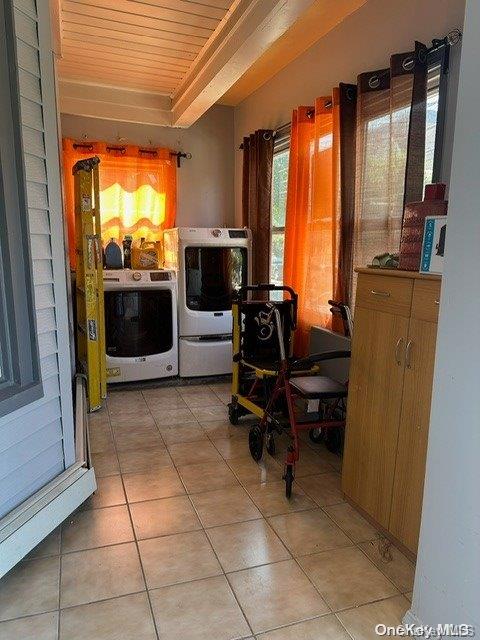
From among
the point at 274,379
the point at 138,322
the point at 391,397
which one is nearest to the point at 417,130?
the point at 391,397

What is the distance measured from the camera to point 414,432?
1720mm

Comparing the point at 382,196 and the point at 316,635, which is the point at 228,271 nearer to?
the point at 382,196

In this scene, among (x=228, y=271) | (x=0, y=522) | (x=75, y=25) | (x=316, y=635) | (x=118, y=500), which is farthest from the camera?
(x=228, y=271)

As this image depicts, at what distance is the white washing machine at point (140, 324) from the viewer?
12.1 feet

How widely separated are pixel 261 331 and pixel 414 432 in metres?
1.47

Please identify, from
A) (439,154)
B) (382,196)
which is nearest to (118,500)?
(382,196)

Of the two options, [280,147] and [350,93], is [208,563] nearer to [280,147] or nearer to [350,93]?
[350,93]

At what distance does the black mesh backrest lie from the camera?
9.71 feet

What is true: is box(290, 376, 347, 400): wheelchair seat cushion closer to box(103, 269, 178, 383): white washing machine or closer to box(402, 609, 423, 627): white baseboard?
box(402, 609, 423, 627): white baseboard

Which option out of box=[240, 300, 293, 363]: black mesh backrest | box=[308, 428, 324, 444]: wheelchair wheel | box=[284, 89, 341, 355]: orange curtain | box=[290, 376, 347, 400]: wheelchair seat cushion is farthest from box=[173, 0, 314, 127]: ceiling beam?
box=[308, 428, 324, 444]: wheelchair wheel

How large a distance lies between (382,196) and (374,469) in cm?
149

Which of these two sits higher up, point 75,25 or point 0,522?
point 75,25

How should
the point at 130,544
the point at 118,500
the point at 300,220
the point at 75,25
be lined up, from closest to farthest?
the point at 130,544, the point at 118,500, the point at 75,25, the point at 300,220

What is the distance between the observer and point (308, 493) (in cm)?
226
